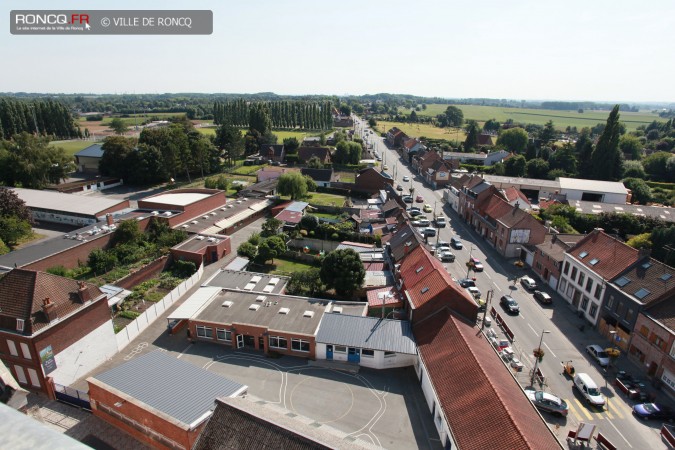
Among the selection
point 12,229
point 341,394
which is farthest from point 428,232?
point 12,229

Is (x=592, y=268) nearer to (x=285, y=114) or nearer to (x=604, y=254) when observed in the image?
(x=604, y=254)

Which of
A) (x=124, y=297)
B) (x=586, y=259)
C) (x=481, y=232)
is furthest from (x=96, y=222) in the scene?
(x=586, y=259)

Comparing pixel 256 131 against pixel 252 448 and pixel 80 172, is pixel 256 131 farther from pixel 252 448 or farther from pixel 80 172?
pixel 252 448

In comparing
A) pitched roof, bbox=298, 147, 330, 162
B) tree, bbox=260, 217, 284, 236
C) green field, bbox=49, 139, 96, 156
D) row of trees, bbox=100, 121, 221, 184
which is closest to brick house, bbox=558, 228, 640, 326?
tree, bbox=260, 217, 284, 236

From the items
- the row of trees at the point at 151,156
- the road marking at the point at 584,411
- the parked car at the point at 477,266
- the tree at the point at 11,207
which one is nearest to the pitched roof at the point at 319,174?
the row of trees at the point at 151,156

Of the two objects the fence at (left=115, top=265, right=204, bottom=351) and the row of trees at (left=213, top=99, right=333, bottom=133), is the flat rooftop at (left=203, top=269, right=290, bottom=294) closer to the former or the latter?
the fence at (left=115, top=265, right=204, bottom=351)

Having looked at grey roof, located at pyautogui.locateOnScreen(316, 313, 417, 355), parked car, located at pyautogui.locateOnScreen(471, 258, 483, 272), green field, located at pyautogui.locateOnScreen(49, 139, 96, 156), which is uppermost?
green field, located at pyautogui.locateOnScreen(49, 139, 96, 156)

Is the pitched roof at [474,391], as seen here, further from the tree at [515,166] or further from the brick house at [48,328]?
the tree at [515,166]
